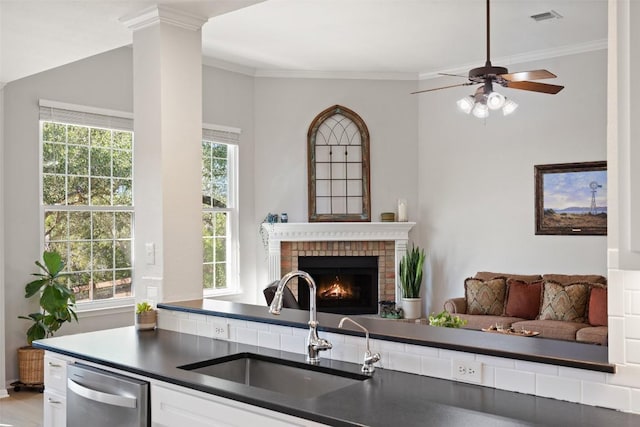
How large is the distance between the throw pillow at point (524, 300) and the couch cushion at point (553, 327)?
1.14ft

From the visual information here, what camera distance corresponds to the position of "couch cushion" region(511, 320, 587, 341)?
18.7 ft

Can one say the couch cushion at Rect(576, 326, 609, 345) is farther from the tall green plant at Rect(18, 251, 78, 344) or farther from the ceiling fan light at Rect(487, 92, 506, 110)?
the tall green plant at Rect(18, 251, 78, 344)

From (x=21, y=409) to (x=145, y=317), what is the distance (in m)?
2.17

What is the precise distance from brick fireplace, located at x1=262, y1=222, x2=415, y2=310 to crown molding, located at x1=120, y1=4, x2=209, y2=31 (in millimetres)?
3812

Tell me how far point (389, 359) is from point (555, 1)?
13.2 ft

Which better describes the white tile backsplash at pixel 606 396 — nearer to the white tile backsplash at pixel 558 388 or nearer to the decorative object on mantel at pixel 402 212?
the white tile backsplash at pixel 558 388

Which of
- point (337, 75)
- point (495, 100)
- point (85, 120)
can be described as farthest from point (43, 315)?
point (337, 75)

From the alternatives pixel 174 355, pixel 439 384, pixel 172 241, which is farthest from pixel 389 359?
pixel 172 241

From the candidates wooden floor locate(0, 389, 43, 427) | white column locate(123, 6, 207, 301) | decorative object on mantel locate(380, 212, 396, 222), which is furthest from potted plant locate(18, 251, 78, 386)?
decorative object on mantel locate(380, 212, 396, 222)

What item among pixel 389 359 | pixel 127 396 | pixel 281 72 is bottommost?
pixel 127 396

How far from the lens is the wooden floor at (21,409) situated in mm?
4465

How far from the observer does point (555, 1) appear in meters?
5.19

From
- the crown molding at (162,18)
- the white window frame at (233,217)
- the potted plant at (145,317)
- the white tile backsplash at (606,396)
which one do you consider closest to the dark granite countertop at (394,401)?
the white tile backsplash at (606,396)

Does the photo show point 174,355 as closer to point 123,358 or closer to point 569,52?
point 123,358
